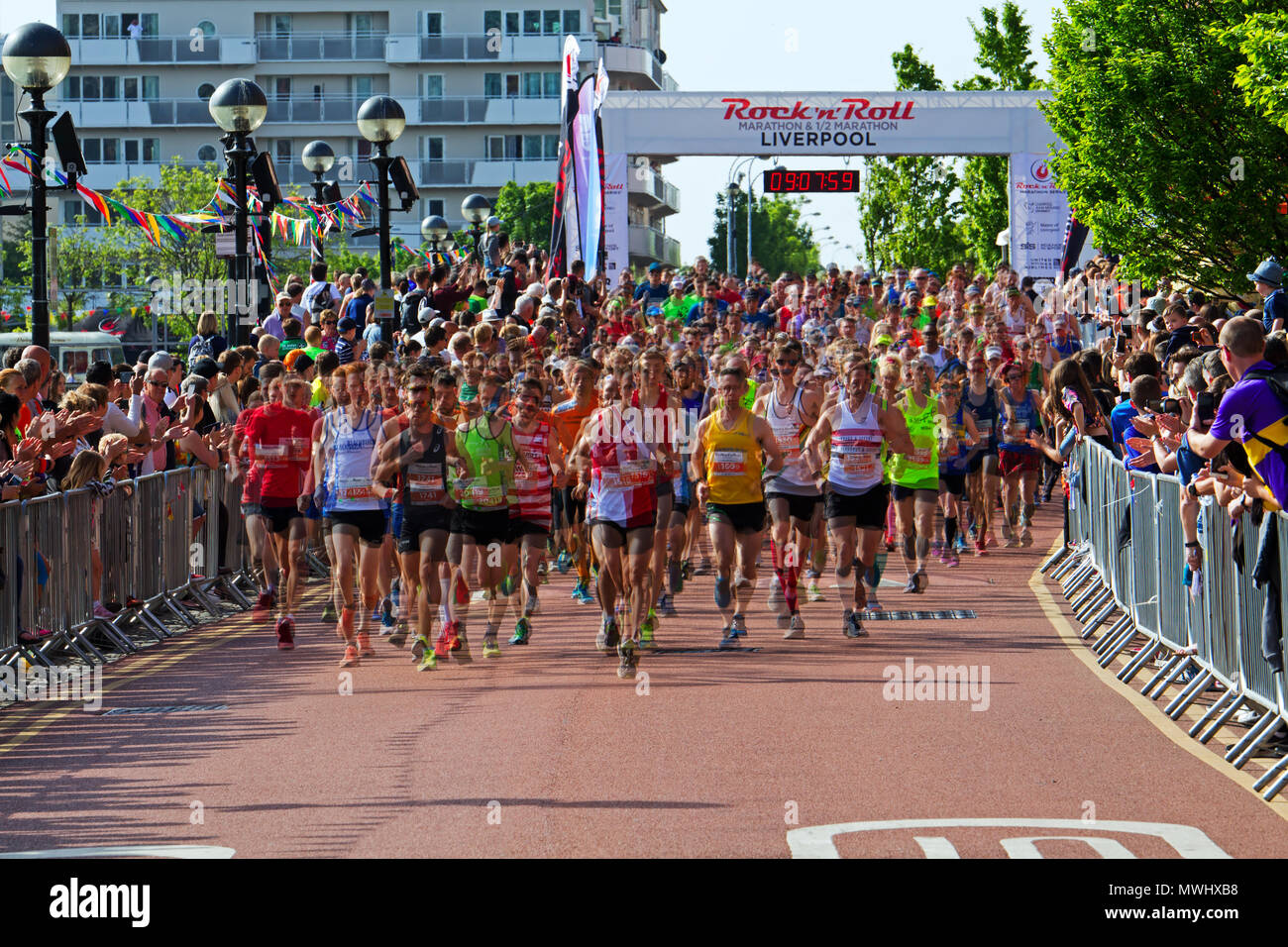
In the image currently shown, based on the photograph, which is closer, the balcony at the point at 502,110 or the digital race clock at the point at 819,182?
the digital race clock at the point at 819,182

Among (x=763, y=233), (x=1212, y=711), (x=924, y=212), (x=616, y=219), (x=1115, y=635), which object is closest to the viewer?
(x=1212, y=711)

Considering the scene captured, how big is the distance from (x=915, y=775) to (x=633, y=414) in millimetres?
4757

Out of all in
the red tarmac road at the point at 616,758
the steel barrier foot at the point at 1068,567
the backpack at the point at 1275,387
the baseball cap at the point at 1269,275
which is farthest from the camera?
the steel barrier foot at the point at 1068,567

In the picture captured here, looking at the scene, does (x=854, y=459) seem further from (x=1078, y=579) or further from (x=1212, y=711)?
(x=1212, y=711)

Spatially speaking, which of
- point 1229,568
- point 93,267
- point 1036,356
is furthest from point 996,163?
point 1229,568

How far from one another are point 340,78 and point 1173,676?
85062 mm

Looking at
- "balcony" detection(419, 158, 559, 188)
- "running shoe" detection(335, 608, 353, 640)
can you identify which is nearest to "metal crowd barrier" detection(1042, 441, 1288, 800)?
"running shoe" detection(335, 608, 353, 640)

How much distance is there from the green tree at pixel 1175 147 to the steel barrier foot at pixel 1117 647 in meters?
13.1

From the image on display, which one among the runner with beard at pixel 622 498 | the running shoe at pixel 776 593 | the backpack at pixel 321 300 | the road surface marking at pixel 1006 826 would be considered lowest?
the road surface marking at pixel 1006 826

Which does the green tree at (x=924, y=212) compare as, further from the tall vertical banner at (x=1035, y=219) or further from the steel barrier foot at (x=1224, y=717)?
the steel barrier foot at (x=1224, y=717)

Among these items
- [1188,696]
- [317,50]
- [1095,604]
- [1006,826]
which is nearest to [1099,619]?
[1095,604]

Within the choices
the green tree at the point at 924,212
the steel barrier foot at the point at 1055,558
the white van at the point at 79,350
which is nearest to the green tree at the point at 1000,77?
the green tree at the point at 924,212

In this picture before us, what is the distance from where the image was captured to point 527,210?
8706cm

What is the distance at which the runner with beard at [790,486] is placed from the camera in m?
14.8
